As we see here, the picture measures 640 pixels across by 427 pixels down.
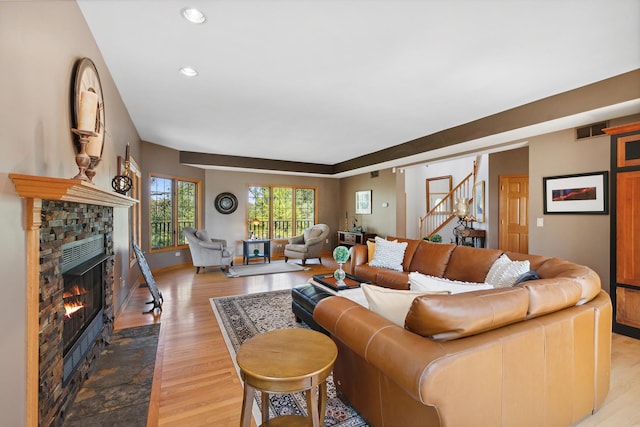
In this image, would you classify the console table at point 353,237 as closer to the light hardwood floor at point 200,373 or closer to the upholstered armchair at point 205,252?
the upholstered armchair at point 205,252

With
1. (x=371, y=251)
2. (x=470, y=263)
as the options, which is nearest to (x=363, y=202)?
(x=371, y=251)

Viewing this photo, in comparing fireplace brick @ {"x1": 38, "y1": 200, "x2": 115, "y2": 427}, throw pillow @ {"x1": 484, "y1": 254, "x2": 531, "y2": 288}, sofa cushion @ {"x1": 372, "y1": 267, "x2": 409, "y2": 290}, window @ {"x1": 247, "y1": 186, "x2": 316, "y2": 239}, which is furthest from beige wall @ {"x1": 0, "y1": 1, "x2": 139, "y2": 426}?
window @ {"x1": 247, "y1": 186, "x2": 316, "y2": 239}

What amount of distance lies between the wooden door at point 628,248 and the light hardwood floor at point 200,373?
1.01 ft

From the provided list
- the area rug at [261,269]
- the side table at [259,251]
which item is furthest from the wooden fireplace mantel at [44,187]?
the side table at [259,251]

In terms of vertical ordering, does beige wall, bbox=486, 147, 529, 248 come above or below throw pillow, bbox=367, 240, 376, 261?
above

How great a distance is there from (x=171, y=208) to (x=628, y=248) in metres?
7.35

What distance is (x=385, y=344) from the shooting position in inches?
51.7

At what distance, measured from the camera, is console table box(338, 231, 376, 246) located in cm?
753

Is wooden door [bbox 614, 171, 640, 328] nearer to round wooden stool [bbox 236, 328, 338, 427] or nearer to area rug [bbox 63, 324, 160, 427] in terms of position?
round wooden stool [bbox 236, 328, 338, 427]

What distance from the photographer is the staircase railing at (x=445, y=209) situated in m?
7.56

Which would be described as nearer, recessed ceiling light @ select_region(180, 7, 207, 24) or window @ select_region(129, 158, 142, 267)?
recessed ceiling light @ select_region(180, 7, 207, 24)

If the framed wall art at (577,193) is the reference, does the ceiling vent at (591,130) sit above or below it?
above

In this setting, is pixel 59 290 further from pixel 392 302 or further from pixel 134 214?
pixel 134 214

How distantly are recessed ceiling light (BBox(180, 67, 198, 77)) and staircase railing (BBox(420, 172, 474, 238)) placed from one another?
6457 millimetres
